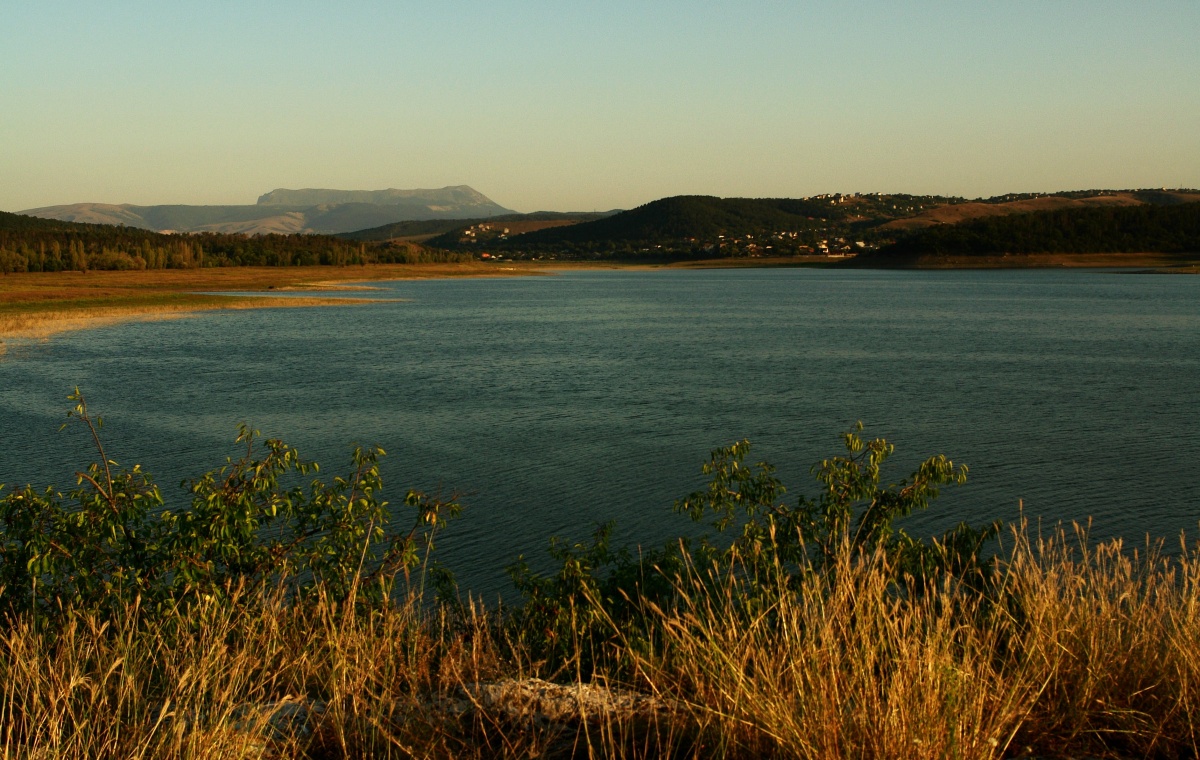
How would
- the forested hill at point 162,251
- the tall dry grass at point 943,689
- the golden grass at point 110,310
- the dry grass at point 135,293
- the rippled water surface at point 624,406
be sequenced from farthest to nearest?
the forested hill at point 162,251 → the dry grass at point 135,293 → the golden grass at point 110,310 → the rippled water surface at point 624,406 → the tall dry grass at point 943,689

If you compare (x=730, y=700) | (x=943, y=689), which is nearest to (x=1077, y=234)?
(x=943, y=689)

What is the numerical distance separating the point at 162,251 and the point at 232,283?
90.5ft

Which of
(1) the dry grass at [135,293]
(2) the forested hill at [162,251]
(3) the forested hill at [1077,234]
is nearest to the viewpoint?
(1) the dry grass at [135,293]

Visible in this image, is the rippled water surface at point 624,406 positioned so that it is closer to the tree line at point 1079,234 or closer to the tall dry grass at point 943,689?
the tall dry grass at point 943,689

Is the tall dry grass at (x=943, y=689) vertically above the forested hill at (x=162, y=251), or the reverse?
the forested hill at (x=162, y=251)

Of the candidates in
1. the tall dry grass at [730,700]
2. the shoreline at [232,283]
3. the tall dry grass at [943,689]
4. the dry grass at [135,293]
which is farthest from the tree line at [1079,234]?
the tall dry grass at [730,700]

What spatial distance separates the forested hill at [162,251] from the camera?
325ft

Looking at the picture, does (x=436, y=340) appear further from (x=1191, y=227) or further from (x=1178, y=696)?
(x=1191, y=227)

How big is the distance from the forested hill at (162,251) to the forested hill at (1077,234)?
68127 mm

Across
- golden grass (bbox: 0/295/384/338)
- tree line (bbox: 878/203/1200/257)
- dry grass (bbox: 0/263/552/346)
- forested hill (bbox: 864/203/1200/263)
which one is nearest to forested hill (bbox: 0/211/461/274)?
dry grass (bbox: 0/263/552/346)

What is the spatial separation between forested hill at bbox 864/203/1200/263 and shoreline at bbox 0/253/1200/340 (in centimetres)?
186

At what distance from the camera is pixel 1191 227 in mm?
124875

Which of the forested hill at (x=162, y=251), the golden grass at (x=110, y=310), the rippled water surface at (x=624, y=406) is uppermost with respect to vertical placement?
the forested hill at (x=162, y=251)

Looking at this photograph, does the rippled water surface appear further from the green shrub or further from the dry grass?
the green shrub
